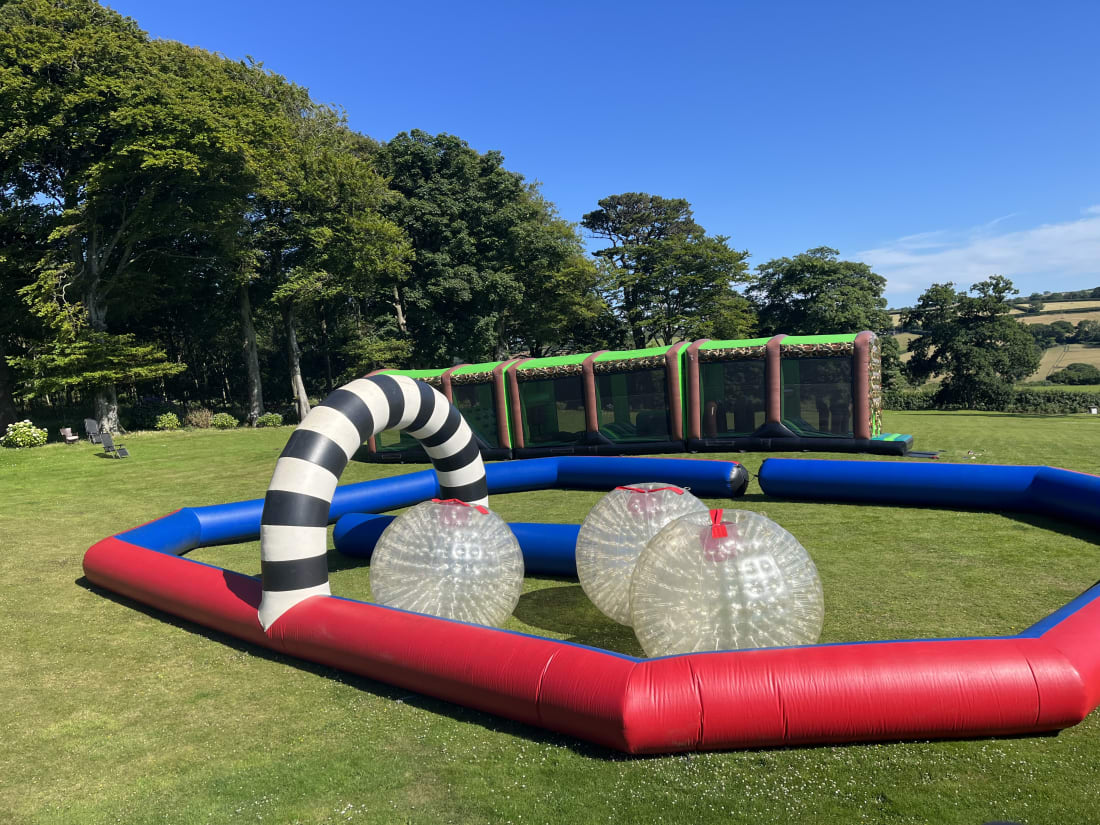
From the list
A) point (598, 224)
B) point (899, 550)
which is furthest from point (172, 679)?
point (598, 224)

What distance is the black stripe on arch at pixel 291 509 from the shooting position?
19.4ft

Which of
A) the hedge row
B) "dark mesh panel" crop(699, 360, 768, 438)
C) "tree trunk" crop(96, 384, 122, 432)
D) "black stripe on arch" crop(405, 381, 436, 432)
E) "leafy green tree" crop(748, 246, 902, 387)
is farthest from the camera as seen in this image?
"leafy green tree" crop(748, 246, 902, 387)

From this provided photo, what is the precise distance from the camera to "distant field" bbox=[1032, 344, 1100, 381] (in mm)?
58219

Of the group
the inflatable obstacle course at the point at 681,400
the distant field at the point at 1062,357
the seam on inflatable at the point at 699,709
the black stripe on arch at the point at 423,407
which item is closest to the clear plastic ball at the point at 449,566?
the black stripe on arch at the point at 423,407

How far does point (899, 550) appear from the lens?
26.8 feet

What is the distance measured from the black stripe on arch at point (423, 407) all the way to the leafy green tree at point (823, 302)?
4182 centimetres

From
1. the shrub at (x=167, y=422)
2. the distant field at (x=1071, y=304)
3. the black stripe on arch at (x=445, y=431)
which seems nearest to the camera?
the black stripe on arch at (x=445, y=431)

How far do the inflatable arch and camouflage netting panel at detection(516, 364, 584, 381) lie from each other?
933 centimetres

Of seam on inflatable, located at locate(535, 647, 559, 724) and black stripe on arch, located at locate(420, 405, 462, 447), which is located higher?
black stripe on arch, located at locate(420, 405, 462, 447)

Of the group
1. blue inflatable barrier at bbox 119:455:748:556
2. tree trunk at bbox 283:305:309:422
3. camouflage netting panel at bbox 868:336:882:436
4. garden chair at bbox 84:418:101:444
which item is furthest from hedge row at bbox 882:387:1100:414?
garden chair at bbox 84:418:101:444

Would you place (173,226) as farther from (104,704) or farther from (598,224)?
(598,224)

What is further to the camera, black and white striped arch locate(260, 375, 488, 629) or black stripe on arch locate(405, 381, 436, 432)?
black stripe on arch locate(405, 381, 436, 432)

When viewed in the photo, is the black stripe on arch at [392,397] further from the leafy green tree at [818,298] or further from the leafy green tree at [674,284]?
the leafy green tree at [818,298]

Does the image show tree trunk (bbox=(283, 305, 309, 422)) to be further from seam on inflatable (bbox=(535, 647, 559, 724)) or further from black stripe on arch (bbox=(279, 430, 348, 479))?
seam on inflatable (bbox=(535, 647, 559, 724))
